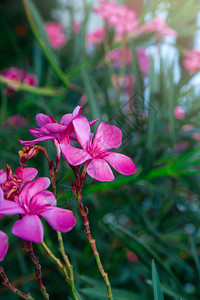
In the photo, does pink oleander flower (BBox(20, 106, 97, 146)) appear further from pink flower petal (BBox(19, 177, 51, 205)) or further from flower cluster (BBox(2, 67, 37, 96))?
flower cluster (BBox(2, 67, 37, 96))

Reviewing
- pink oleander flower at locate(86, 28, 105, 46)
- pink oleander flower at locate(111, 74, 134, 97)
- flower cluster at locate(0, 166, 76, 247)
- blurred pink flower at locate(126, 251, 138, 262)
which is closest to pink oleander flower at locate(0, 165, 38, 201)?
flower cluster at locate(0, 166, 76, 247)

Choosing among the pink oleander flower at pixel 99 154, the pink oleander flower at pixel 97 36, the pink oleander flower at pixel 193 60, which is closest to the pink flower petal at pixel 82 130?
the pink oleander flower at pixel 99 154

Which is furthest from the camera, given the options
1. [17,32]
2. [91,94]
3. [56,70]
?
[17,32]

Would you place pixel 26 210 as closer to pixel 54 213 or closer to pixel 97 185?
pixel 54 213

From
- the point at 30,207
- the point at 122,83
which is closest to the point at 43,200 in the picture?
the point at 30,207

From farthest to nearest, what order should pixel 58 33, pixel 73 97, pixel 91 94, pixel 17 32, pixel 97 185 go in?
pixel 17 32
pixel 58 33
pixel 73 97
pixel 91 94
pixel 97 185

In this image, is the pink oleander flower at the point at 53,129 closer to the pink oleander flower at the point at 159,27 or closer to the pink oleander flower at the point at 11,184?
the pink oleander flower at the point at 11,184

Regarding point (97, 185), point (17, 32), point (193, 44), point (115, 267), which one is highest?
point (17, 32)

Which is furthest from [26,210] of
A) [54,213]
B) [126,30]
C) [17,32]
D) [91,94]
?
[17,32]
